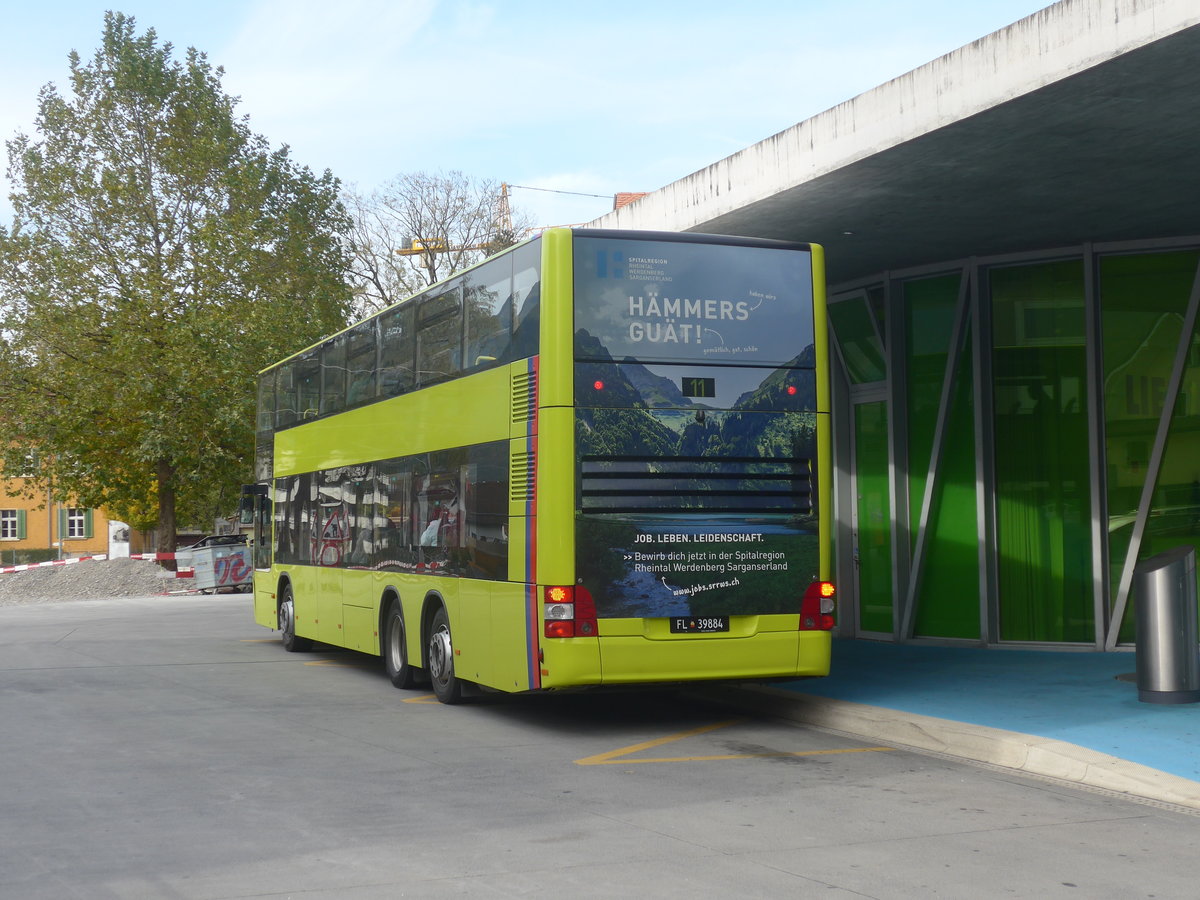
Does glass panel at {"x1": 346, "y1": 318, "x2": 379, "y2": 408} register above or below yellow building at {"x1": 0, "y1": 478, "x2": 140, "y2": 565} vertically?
above

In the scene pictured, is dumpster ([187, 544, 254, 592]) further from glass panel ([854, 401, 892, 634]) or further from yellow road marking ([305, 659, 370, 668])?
glass panel ([854, 401, 892, 634])

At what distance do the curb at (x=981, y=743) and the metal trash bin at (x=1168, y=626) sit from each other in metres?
1.78

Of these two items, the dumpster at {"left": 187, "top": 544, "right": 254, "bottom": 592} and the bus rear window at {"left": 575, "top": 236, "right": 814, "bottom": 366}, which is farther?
the dumpster at {"left": 187, "top": 544, "right": 254, "bottom": 592}

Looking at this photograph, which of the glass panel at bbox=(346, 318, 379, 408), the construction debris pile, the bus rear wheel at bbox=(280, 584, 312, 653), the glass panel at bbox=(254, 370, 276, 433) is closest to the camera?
the glass panel at bbox=(346, 318, 379, 408)

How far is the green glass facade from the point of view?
14.8 meters

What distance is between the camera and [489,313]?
38.2ft

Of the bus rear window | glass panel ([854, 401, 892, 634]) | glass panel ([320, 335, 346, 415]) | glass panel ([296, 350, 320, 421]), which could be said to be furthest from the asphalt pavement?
glass panel ([296, 350, 320, 421])

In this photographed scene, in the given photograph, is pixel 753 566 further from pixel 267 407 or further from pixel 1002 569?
pixel 267 407

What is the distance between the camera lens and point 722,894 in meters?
5.70

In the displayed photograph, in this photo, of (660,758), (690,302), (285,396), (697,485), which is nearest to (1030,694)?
(697,485)

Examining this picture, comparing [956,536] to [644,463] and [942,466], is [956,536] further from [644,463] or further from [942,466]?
[644,463]

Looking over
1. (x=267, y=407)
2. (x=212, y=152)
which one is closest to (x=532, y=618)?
(x=267, y=407)

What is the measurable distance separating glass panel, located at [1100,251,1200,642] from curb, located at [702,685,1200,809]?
5.09m

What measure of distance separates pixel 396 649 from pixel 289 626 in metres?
5.23
